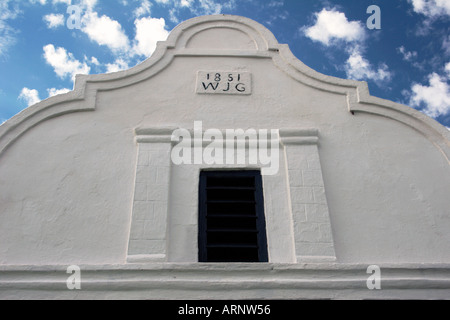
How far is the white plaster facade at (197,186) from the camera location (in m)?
5.64

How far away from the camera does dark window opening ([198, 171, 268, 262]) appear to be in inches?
243

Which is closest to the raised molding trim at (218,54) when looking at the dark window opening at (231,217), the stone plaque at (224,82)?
the stone plaque at (224,82)

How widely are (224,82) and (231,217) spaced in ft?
8.17

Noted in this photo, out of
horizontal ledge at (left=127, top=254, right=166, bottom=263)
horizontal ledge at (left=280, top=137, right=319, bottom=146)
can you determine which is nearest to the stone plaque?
horizontal ledge at (left=280, top=137, right=319, bottom=146)

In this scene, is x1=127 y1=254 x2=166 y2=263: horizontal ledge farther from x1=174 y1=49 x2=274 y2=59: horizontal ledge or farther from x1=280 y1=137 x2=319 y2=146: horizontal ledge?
x1=174 y1=49 x2=274 y2=59: horizontal ledge

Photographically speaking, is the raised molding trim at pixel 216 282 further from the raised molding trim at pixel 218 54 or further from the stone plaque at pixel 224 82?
the stone plaque at pixel 224 82

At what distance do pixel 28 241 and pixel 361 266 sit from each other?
13.4 ft

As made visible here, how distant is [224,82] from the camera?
7.91 meters

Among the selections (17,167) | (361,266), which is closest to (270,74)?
(361,266)

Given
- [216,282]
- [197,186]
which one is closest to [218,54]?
[197,186]

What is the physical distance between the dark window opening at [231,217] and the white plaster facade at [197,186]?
0.41 feet

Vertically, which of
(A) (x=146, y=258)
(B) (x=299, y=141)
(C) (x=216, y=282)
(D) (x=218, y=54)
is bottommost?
(C) (x=216, y=282)

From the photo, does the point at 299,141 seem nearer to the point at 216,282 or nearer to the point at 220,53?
the point at 220,53

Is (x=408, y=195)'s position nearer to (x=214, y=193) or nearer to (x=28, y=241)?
(x=214, y=193)
